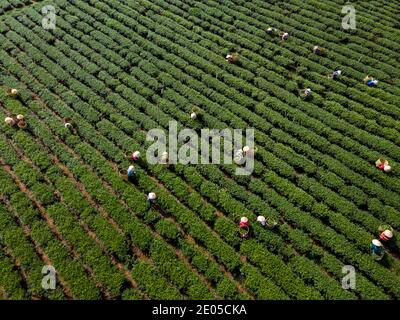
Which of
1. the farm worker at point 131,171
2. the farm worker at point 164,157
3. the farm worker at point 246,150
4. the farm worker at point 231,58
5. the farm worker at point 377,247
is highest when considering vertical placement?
the farm worker at point 231,58

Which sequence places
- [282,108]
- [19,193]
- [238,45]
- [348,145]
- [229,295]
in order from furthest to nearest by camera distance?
[238,45], [282,108], [348,145], [19,193], [229,295]

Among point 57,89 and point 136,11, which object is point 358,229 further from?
point 136,11

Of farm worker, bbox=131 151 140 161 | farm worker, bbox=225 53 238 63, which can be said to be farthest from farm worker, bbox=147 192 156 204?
farm worker, bbox=225 53 238 63

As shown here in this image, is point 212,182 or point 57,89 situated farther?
point 57,89

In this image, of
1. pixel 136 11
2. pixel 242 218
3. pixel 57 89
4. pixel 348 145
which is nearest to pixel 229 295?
pixel 242 218

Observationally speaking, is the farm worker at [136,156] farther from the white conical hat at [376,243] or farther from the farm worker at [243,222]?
the white conical hat at [376,243]

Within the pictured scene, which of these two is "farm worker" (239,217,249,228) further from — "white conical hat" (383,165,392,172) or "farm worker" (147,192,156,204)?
"white conical hat" (383,165,392,172)

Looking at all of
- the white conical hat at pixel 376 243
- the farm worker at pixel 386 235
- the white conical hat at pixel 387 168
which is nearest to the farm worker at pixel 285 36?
the white conical hat at pixel 387 168
